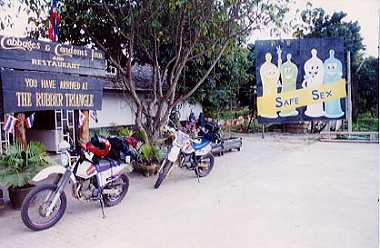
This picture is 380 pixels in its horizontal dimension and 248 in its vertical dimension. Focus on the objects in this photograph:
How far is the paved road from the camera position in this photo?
399cm

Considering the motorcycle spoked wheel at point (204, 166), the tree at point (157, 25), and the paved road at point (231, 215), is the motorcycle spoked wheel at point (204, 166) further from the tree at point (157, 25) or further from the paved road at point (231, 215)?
the tree at point (157, 25)

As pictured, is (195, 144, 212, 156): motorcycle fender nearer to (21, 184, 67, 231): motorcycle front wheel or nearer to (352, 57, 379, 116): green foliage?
(21, 184, 67, 231): motorcycle front wheel

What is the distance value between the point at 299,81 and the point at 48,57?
10.9 m

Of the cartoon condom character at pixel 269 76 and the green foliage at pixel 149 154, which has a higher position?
the cartoon condom character at pixel 269 76

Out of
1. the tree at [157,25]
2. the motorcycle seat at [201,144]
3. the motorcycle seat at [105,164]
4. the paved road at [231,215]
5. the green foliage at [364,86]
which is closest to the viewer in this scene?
the paved road at [231,215]

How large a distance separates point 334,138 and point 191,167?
9.53m

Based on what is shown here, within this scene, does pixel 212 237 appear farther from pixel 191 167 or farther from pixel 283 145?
pixel 283 145

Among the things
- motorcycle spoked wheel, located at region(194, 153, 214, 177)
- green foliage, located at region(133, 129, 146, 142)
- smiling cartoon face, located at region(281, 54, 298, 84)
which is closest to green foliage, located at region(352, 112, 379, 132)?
smiling cartoon face, located at region(281, 54, 298, 84)

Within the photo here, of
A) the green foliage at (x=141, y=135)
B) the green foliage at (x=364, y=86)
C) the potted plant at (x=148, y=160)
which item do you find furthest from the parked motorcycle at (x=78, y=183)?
the green foliage at (x=364, y=86)

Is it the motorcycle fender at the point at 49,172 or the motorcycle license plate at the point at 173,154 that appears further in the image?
the motorcycle license plate at the point at 173,154

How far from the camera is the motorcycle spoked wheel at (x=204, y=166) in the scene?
7359 millimetres

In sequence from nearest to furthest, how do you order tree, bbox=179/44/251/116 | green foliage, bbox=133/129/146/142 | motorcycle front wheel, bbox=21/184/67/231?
A: motorcycle front wheel, bbox=21/184/67/231
green foliage, bbox=133/129/146/142
tree, bbox=179/44/251/116

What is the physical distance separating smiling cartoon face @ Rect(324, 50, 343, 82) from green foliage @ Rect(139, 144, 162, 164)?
30.2 ft

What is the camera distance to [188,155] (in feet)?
24.0
